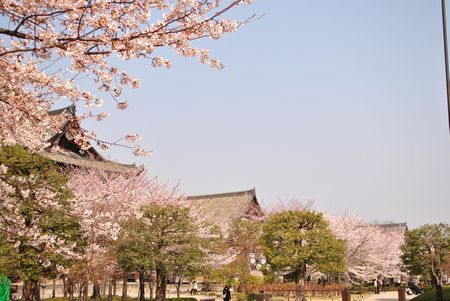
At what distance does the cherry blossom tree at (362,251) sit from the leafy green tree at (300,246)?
10730 mm

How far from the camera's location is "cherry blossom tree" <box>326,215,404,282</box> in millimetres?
39719

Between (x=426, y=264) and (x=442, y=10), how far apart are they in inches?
1001

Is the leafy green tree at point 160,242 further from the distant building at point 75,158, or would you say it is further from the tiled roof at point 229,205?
the tiled roof at point 229,205

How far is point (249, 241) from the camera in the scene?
3388 cm

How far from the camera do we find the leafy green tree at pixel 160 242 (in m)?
21.6

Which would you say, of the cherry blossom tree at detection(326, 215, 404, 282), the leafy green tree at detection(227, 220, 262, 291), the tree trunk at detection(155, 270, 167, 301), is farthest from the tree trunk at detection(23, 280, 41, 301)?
the cherry blossom tree at detection(326, 215, 404, 282)

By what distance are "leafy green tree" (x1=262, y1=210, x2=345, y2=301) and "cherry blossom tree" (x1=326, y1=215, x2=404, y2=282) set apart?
1073cm

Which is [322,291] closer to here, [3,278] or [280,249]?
[280,249]

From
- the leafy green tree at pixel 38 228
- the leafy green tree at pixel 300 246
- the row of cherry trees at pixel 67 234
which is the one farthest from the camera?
the leafy green tree at pixel 300 246

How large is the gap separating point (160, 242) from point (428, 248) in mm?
23384

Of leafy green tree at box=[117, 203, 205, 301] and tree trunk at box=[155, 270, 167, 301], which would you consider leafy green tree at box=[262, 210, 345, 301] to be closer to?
leafy green tree at box=[117, 203, 205, 301]

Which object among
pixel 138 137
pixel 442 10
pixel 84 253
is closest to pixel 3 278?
pixel 84 253

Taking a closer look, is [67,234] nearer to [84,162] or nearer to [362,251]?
[84,162]

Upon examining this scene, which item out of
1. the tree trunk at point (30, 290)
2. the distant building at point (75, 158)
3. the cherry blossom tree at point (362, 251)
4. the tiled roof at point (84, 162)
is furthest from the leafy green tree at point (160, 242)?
the cherry blossom tree at point (362, 251)
